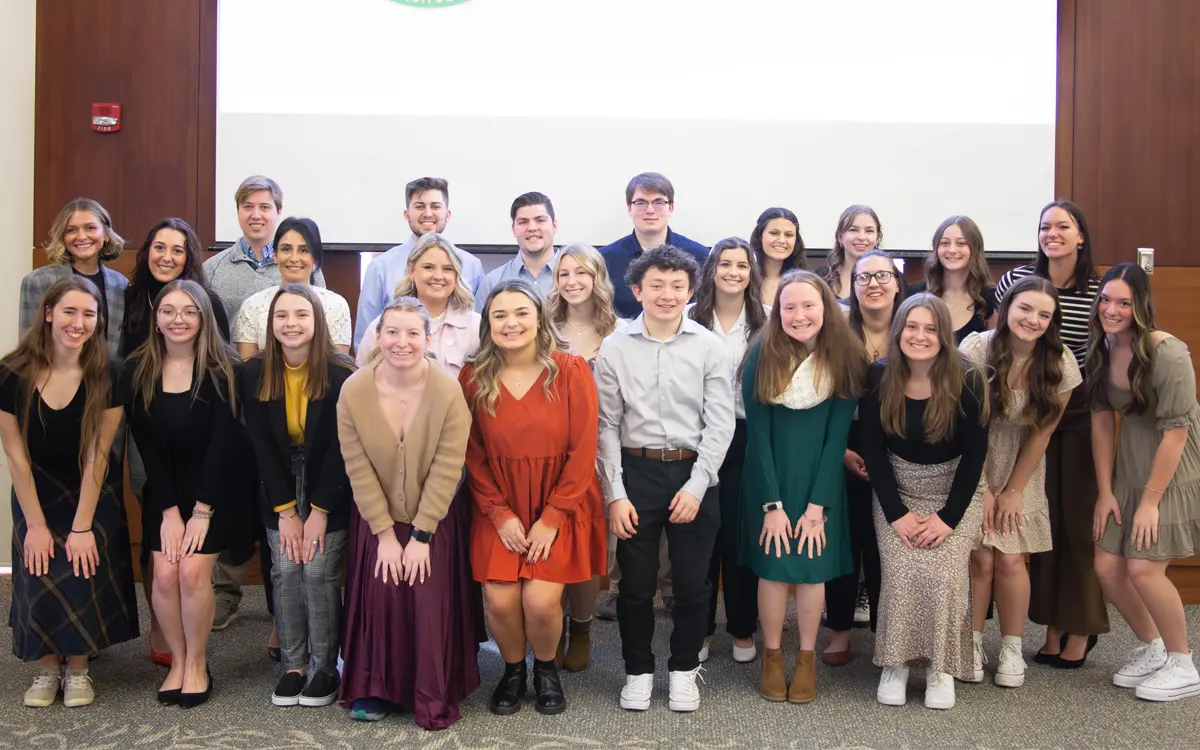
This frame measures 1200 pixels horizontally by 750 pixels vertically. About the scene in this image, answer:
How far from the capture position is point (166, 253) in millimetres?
2994

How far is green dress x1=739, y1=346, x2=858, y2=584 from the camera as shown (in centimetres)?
258

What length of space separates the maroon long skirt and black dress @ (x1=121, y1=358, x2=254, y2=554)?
38 centimetres

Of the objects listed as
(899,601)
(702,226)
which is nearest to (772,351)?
(899,601)

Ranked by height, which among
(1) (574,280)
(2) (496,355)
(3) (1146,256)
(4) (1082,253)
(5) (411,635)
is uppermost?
(3) (1146,256)

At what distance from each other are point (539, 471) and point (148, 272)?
4.92 feet

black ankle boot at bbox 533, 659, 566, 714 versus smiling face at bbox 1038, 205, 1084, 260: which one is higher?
smiling face at bbox 1038, 205, 1084, 260

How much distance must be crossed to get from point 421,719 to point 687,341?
1.18m

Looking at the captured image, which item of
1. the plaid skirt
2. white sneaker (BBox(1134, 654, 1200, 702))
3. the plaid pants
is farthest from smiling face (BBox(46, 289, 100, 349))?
white sneaker (BBox(1134, 654, 1200, 702))

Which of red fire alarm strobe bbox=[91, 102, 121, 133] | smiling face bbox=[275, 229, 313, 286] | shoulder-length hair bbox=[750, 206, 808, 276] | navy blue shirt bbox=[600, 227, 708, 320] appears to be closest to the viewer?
smiling face bbox=[275, 229, 313, 286]

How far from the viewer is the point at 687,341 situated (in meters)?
2.62

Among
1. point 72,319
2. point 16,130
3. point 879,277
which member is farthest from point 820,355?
point 16,130

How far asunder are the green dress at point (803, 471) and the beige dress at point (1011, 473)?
17.5 inches

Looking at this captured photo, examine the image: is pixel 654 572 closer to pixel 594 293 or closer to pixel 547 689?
pixel 547 689

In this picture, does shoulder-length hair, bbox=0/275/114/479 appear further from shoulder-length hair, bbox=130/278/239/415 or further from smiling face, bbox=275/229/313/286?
smiling face, bbox=275/229/313/286
